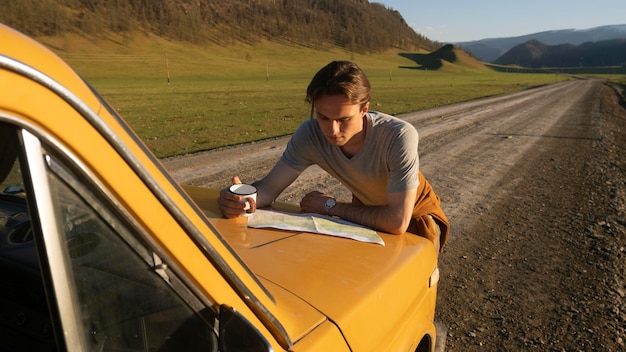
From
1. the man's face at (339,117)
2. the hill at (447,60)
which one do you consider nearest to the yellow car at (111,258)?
the man's face at (339,117)

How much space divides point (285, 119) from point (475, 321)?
13.7 m

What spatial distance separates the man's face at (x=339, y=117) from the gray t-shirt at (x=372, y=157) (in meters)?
0.13

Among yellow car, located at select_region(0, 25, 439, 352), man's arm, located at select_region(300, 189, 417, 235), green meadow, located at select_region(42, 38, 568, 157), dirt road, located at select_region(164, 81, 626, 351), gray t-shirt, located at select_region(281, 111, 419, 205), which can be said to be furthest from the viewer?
green meadow, located at select_region(42, 38, 568, 157)

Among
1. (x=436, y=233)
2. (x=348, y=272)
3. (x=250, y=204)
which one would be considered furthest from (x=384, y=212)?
(x=348, y=272)

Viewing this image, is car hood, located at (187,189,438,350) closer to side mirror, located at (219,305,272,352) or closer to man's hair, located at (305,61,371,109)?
side mirror, located at (219,305,272,352)

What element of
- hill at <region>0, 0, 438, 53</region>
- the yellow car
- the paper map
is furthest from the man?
hill at <region>0, 0, 438, 53</region>

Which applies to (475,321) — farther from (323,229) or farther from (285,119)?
(285,119)

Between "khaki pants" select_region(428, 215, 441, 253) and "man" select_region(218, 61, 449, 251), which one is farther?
"khaki pants" select_region(428, 215, 441, 253)

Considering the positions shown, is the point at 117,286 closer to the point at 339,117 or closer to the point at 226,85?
the point at 339,117

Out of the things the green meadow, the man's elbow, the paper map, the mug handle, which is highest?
the mug handle

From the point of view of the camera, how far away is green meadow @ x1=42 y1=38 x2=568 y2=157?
14367 millimetres

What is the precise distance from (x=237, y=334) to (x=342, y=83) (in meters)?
1.71

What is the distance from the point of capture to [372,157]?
2908mm

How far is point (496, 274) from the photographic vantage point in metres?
4.63
